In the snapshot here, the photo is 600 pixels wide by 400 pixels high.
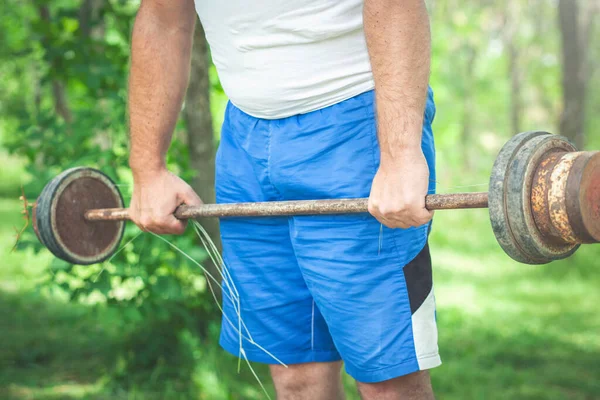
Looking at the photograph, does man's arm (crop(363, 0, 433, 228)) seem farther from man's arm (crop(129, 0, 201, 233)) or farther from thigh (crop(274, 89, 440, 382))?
man's arm (crop(129, 0, 201, 233))

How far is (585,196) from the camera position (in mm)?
1418

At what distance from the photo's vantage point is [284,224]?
1.88m

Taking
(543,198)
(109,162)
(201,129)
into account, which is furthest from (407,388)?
(201,129)

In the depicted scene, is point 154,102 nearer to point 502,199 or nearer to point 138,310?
point 502,199

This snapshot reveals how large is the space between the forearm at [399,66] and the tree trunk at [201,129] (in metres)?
2.45

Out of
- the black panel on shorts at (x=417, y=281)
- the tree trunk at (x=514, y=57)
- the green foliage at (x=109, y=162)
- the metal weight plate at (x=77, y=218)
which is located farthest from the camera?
the tree trunk at (x=514, y=57)

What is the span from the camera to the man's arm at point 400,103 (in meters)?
1.56

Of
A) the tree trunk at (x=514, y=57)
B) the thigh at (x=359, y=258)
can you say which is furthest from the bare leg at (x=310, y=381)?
the tree trunk at (x=514, y=57)

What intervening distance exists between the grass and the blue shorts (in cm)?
156

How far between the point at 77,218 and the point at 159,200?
0.39 meters

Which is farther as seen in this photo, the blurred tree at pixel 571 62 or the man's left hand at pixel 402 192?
the blurred tree at pixel 571 62

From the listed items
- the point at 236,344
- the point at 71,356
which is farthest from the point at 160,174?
the point at 71,356

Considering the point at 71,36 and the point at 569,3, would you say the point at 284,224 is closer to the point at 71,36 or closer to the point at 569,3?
the point at 71,36

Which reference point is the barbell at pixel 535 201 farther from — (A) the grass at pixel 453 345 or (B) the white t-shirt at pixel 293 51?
(A) the grass at pixel 453 345
